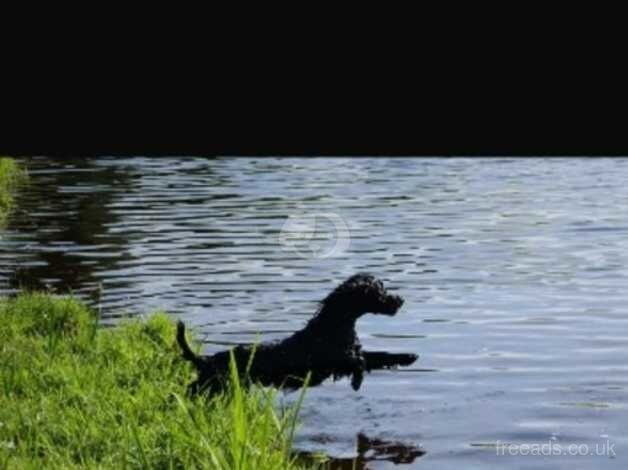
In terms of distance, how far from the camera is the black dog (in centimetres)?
1159

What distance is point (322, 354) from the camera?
1241 centimetres

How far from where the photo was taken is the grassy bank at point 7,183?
113 feet

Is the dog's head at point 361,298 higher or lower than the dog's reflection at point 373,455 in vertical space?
higher

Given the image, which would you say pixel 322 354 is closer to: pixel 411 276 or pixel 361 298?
pixel 361 298

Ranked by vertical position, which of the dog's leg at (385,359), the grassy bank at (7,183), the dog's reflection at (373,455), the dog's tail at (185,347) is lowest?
the grassy bank at (7,183)

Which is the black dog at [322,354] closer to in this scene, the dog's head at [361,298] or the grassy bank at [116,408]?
the dog's head at [361,298]

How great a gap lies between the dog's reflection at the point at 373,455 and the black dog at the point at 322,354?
0.81m

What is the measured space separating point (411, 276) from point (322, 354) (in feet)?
32.7

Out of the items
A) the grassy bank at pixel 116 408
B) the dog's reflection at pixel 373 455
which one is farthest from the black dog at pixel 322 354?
the dog's reflection at pixel 373 455

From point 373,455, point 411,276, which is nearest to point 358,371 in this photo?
point 373,455

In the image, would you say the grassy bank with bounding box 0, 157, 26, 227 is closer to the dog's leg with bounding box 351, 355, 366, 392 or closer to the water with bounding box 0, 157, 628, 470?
the water with bounding box 0, 157, 628, 470
